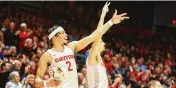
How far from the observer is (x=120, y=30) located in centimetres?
2156

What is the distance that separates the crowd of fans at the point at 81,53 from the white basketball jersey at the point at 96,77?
1.33 meters

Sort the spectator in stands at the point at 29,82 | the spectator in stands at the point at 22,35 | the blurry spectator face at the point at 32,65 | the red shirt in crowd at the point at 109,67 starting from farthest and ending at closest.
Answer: the red shirt in crowd at the point at 109,67, the spectator in stands at the point at 22,35, the blurry spectator face at the point at 32,65, the spectator in stands at the point at 29,82

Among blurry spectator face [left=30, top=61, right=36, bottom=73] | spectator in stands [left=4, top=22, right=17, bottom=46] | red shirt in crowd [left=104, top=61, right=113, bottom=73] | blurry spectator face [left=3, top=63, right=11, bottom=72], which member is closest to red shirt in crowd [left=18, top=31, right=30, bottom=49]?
spectator in stands [left=4, top=22, right=17, bottom=46]

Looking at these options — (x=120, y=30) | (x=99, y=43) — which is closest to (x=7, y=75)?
(x=99, y=43)

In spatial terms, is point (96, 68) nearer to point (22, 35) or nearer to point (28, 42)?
point (28, 42)

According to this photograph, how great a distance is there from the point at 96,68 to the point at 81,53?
855cm

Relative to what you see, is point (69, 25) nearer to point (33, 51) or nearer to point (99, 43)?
point (33, 51)

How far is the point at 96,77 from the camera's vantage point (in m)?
6.67

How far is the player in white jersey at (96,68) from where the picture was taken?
666cm

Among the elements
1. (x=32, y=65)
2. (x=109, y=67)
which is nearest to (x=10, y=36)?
(x=32, y=65)

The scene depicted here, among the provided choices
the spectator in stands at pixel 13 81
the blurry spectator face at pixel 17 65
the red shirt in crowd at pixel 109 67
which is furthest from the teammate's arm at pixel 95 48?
the red shirt in crowd at pixel 109 67

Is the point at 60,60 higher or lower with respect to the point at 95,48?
lower

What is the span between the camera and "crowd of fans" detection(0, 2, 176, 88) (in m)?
10.5

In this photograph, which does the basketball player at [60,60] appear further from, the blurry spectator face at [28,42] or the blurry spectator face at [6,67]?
the blurry spectator face at [28,42]
